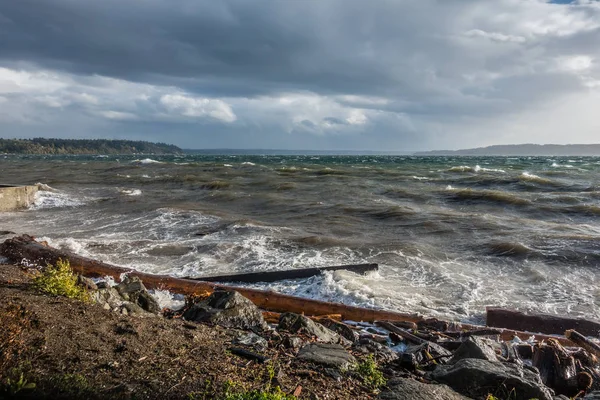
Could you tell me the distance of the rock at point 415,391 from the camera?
11.6ft

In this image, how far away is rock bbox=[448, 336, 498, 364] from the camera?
447cm

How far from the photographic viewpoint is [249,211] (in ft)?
60.8

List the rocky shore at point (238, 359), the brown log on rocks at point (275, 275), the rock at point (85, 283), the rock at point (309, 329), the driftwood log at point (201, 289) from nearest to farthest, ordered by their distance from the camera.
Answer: the rocky shore at point (238, 359)
the rock at point (309, 329)
the rock at point (85, 283)
the driftwood log at point (201, 289)
the brown log on rocks at point (275, 275)

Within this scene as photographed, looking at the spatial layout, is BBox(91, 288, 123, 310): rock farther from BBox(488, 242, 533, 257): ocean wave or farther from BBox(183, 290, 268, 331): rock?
BBox(488, 242, 533, 257): ocean wave

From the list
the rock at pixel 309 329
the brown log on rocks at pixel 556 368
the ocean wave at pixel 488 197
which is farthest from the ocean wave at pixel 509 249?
the ocean wave at pixel 488 197

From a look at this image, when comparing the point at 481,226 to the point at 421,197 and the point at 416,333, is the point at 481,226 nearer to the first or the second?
the point at 421,197

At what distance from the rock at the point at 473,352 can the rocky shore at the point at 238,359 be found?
11 millimetres

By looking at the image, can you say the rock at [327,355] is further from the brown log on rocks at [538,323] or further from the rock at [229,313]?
the brown log on rocks at [538,323]

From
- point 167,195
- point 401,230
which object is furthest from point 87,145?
point 401,230

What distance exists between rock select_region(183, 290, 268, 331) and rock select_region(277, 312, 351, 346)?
0.25 metres

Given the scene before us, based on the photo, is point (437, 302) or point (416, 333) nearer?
point (416, 333)

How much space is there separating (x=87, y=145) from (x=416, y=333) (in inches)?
7290

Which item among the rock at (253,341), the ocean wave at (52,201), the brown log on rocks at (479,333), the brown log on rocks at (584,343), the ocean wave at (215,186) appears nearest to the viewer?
the rock at (253,341)

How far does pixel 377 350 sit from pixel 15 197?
17.8 metres
